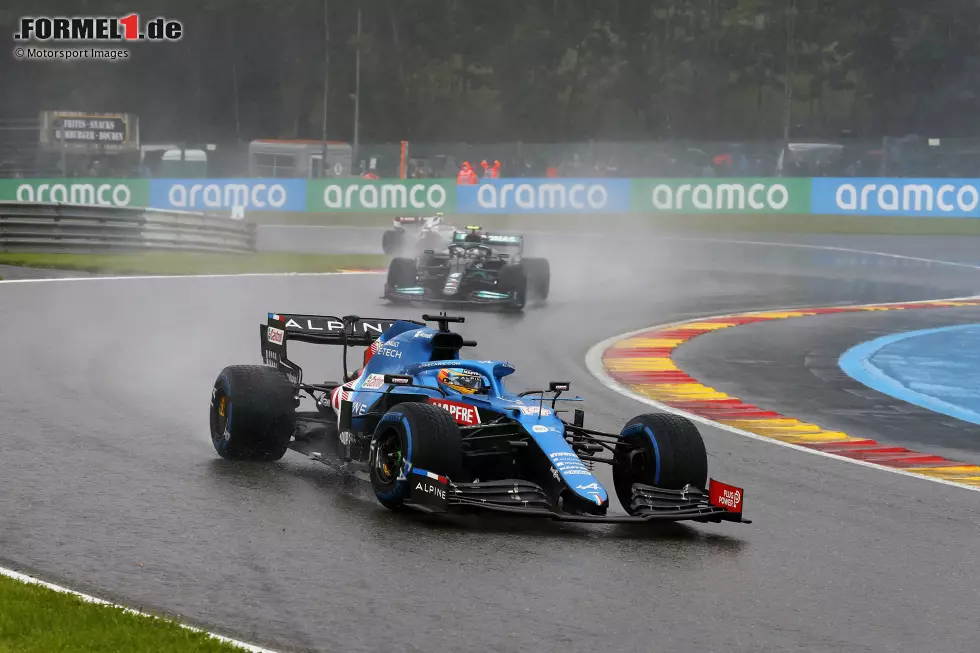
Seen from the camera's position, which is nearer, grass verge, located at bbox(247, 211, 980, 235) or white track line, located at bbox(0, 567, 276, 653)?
white track line, located at bbox(0, 567, 276, 653)

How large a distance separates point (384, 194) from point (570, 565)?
3699cm

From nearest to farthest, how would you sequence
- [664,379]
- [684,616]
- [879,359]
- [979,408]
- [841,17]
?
1. [684,616]
2. [979,408]
3. [664,379]
4. [879,359]
5. [841,17]

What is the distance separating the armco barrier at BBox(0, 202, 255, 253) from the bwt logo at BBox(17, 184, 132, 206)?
12.7 meters

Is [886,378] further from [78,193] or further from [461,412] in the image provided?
[78,193]

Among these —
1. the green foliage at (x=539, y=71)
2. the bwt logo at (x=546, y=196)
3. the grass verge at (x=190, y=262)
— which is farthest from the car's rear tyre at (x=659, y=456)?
the green foliage at (x=539, y=71)

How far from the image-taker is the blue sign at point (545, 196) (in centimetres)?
4141

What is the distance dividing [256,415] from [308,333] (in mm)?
1388

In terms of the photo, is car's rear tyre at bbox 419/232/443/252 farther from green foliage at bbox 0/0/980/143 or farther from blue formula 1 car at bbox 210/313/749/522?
green foliage at bbox 0/0/980/143

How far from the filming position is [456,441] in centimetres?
826

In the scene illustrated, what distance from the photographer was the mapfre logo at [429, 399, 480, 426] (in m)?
8.76

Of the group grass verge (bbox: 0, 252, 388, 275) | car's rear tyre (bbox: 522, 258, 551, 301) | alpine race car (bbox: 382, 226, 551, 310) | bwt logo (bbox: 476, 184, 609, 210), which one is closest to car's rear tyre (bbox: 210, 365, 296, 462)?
alpine race car (bbox: 382, 226, 551, 310)

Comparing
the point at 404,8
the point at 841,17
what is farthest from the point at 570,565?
the point at 404,8

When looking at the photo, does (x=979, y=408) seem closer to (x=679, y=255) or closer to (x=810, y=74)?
(x=679, y=255)

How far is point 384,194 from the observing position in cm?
4391
